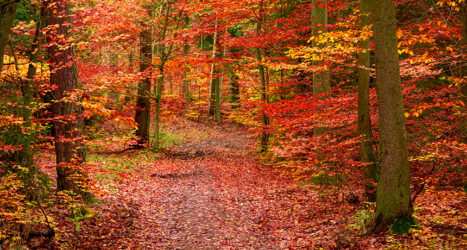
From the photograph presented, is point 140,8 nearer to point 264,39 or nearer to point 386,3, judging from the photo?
point 264,39

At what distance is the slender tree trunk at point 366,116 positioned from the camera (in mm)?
7500

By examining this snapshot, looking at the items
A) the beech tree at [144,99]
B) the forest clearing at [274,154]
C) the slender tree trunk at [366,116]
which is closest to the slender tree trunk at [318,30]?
the forest clearing at [274,154]

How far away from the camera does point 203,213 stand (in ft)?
28.5

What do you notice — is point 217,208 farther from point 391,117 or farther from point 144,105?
point 144,105

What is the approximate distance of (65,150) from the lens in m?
6.78

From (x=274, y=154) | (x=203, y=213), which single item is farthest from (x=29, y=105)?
(x=274, y=154)

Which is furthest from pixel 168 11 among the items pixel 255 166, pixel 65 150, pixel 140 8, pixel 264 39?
pixel 65 150

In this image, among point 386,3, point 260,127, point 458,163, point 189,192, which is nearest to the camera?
point 386,3

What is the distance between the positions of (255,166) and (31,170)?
37.8 feet

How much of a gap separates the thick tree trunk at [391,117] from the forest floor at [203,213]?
0.65 meters

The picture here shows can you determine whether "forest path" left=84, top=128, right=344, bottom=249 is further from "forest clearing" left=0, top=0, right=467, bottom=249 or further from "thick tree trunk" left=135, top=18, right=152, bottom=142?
"thick tree trunk" left=135, top=18, right=152, bottom=142

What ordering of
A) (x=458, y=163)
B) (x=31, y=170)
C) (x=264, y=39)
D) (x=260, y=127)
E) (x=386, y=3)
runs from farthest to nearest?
1. (x=260, y=127)
2. (x=264, y=39)
3. (x=458, y=163)
4. (x=31, y=170)
5. (x=386, y=3)

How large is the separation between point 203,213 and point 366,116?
5197 mm

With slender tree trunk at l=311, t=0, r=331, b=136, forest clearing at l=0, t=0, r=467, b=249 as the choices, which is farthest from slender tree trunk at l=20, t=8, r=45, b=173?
slender tree trunk at l=311, t=0, r=331, b=136
